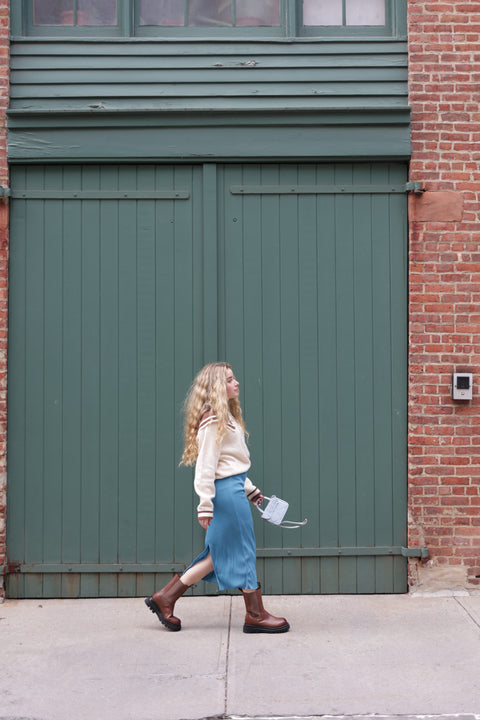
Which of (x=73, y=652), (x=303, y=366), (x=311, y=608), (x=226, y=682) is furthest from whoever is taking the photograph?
(x=303, y=366)

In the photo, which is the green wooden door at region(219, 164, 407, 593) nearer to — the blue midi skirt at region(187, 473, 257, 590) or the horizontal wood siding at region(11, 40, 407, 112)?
the horizontal wood siding at region(11, 40, 407, 112)

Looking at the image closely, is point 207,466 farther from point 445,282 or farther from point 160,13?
point 160,13

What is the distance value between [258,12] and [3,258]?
2.86m

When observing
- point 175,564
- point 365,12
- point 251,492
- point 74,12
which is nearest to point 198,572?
point 251,492

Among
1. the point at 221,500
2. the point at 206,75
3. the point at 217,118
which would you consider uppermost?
the point at 206,75

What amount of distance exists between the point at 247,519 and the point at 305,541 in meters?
1.11

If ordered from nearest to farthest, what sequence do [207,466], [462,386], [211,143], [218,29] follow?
[207,466]
[462,386]
[211,143]
[218,29]

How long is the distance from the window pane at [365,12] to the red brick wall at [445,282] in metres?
0.31

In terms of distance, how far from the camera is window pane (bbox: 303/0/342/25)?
5992 millimetres

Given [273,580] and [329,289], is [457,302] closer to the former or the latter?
[329,289]

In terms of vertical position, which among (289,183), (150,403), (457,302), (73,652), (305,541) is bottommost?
(73,652)

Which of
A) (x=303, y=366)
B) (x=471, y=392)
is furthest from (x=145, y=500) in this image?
(x=471, y=392)

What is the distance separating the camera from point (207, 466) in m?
4.62

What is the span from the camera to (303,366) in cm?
→ 576
